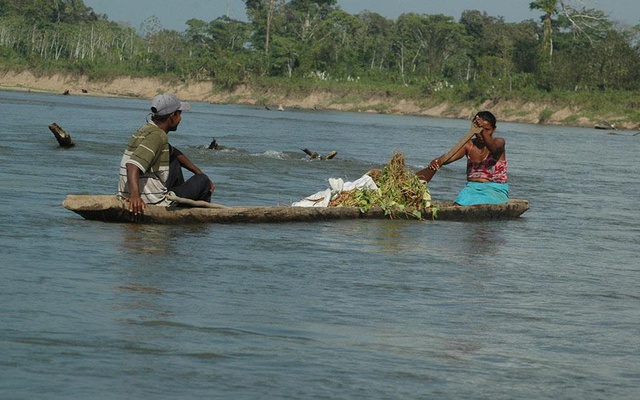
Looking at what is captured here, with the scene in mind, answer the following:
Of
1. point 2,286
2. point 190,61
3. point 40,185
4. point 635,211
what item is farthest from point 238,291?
point 190,61

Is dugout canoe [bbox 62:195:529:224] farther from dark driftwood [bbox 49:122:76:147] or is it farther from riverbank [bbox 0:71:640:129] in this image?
riverbank [bbox 0:71:640:129]

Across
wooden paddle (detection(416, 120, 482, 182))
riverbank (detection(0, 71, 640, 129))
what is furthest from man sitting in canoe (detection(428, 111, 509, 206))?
riverbank (detection(0, 71, 640, 129))

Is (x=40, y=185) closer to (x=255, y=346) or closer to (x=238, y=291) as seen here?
(x=238, y=291)

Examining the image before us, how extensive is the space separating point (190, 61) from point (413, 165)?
Answer: 63.9 meters

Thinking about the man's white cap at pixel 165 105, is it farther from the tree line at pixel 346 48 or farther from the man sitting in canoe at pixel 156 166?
the tree line at pixel 346 48

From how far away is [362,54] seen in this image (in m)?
83.6

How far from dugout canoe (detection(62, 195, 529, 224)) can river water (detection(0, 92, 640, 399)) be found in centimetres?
10

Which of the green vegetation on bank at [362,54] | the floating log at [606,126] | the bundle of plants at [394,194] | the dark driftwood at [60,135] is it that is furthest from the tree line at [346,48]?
the bundle of plants at [394,194]

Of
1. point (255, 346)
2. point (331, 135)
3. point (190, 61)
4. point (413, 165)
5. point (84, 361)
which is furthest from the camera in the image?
point (190, 61)

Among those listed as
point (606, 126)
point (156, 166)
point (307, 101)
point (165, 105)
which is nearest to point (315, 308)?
point (156, 166)

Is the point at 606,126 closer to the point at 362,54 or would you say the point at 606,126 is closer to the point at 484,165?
the point at 362,54

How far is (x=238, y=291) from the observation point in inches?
261

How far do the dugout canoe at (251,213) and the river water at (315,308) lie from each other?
3.8 inches

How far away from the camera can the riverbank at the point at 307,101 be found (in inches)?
2457
